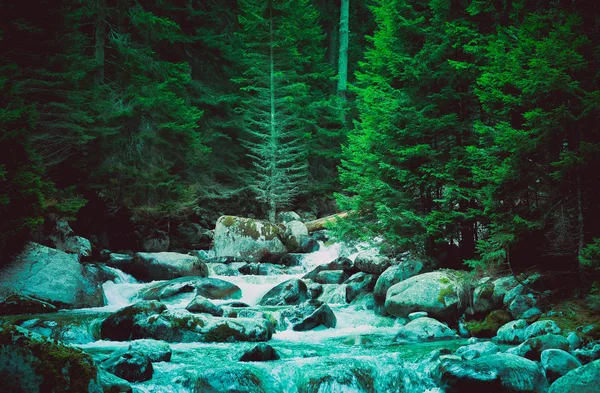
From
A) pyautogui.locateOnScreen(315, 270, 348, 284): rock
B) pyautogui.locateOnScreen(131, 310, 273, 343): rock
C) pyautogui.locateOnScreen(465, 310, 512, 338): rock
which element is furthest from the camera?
A: pyautogui.locateOnScreen(315, 270, 348, 284): rock

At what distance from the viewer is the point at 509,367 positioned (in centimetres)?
569

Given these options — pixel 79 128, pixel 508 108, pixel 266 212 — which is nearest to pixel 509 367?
pixel 508 108

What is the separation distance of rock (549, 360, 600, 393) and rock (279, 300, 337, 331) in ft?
16.5

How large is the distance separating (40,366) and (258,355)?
3575 millimetres

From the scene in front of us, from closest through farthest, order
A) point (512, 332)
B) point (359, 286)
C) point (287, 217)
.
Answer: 1. point (512, 332)
2. point (359, 286)
3. point (287, 217)

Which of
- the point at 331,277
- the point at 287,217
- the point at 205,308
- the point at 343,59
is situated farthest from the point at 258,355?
the point at 343,59

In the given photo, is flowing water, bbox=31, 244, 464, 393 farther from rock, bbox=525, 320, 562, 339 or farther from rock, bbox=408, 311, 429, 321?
rock, bbox=525, 320, 562, 339

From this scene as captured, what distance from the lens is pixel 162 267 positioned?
13836 mm

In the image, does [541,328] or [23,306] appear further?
[23,306]

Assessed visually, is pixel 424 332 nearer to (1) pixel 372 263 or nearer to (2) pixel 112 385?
(1) pixel 372 263

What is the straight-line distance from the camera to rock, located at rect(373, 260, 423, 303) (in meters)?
11.1

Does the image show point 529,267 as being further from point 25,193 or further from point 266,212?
point 266,212

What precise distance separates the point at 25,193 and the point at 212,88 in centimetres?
1564

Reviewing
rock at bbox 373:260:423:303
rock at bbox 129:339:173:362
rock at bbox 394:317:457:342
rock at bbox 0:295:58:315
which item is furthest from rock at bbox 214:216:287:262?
rock at bbox 129:339:173:362
